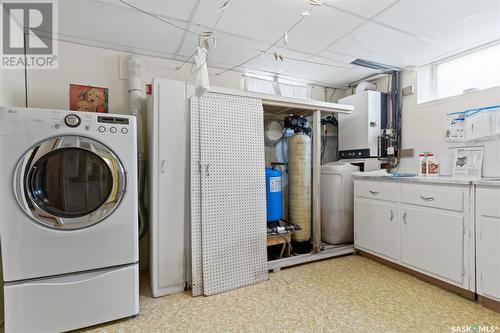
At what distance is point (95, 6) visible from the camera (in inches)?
66.7

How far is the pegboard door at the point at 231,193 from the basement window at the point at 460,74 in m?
2.05

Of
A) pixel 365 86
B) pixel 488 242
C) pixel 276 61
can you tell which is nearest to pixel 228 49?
pixel 276 61

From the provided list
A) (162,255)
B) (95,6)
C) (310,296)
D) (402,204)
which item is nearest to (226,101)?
(95,6)

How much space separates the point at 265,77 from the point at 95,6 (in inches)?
74.8

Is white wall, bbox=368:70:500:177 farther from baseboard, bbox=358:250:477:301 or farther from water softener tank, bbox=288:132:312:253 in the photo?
water softener tank, bbox=288:132:312:253

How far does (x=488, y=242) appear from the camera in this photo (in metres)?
1.68

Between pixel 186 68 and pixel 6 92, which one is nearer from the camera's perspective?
pixel 6 92

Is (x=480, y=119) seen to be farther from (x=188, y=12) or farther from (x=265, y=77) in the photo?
(x=188, y=12)

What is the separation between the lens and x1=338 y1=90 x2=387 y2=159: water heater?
9.71 ft

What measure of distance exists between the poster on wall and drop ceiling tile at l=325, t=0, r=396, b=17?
2.11 meters

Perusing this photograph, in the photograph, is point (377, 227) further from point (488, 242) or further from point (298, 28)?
point (298, 28)

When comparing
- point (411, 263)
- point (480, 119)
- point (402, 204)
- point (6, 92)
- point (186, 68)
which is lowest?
point (411, 263)

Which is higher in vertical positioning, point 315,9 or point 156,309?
point 315,9

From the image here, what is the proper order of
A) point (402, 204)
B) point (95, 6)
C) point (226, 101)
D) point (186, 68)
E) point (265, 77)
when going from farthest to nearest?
point (265, 77) < point (186, 68) < point (402, 204) < point (226, 101) < point (95, 6)
